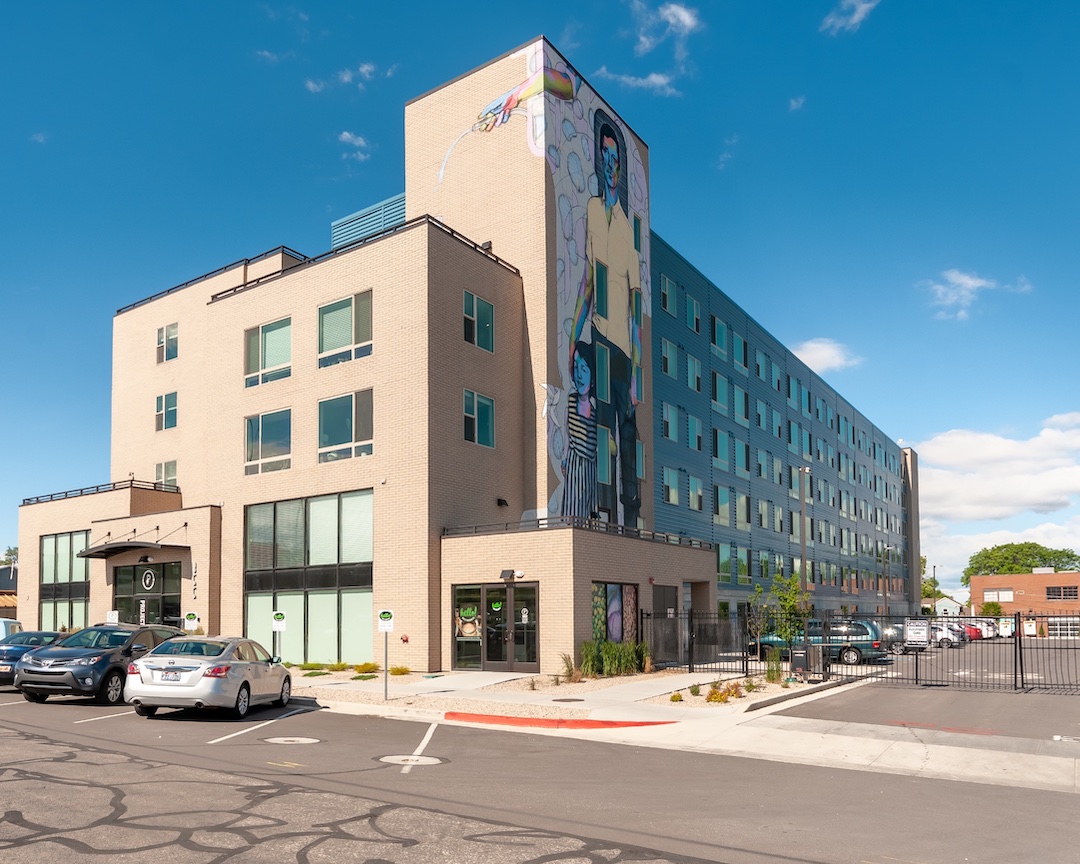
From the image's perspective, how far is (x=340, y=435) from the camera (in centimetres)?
3206

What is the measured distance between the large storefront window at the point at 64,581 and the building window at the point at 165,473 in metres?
3.57

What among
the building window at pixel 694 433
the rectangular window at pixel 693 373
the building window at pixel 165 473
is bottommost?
the building window at pixel 165 473

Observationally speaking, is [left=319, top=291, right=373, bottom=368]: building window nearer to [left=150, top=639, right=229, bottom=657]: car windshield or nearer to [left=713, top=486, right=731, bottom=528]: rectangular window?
[left=150, top=639, right=229, bottom=657]: car windshield

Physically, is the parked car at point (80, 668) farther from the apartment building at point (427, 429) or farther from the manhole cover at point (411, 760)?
the manhole cover at point (411, 760)

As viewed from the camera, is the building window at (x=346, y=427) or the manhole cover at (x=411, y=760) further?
the building window at (x=346, y=427)

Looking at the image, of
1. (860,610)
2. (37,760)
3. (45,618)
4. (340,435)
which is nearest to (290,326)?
(340,435)

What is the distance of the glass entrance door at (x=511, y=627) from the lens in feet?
91.2

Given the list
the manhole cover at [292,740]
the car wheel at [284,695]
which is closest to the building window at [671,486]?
the car wheel at [284,695]

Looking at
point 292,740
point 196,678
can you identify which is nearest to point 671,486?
point 196,678

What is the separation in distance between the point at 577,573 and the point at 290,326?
13.8 m

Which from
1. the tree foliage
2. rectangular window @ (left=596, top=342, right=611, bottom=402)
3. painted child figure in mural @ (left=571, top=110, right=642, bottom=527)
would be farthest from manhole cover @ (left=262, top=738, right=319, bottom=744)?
the tree foliage

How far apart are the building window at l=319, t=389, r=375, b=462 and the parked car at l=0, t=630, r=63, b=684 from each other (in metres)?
9.62

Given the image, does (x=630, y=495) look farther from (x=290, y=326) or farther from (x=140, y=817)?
(x=140, y=817)

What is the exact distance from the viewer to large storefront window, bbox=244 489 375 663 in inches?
1217
